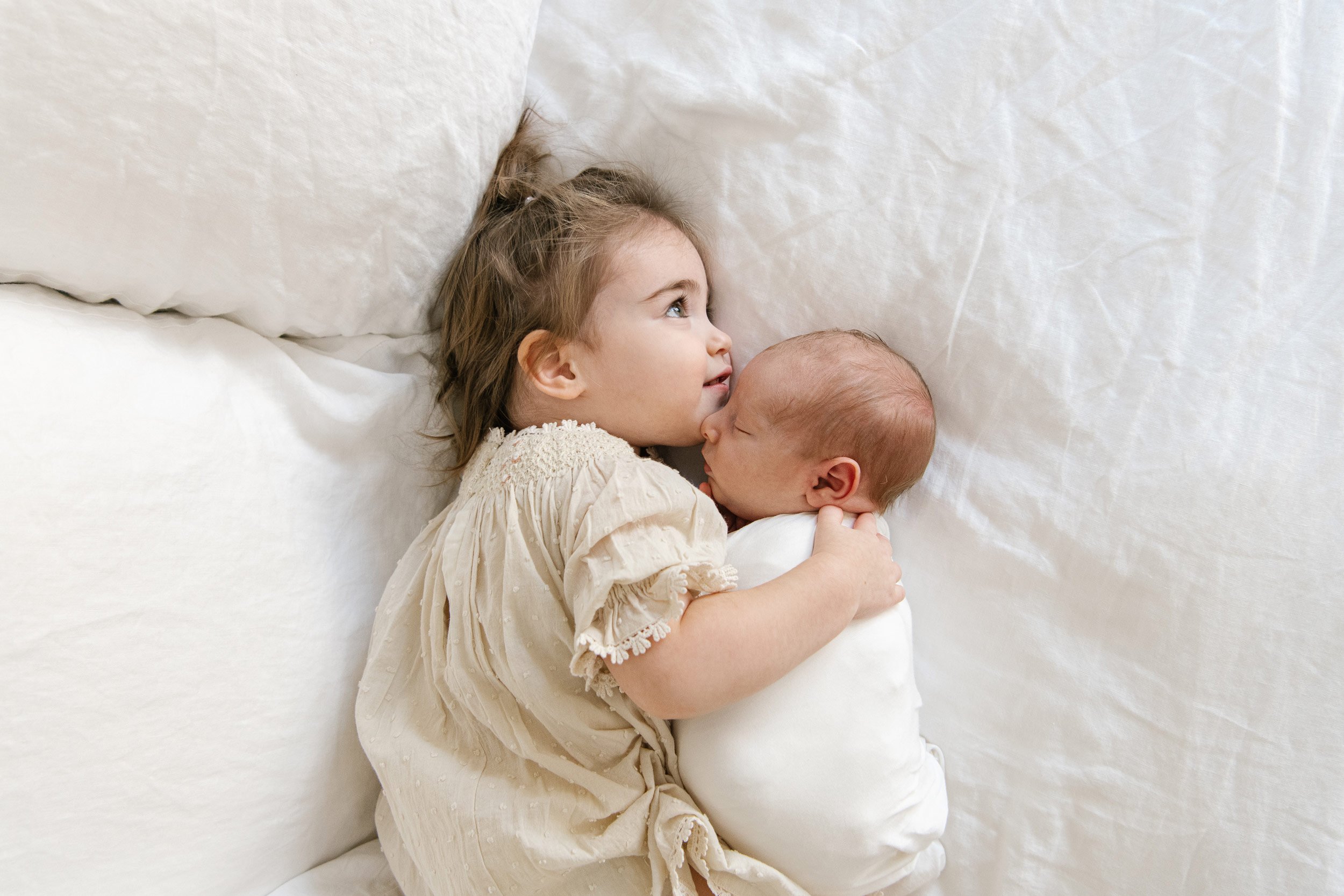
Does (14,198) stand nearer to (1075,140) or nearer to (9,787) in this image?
(9,787)

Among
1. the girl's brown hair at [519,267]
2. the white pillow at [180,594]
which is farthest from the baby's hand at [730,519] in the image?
the white pillow at [180,594]

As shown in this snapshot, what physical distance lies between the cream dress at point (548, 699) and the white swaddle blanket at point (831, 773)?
0.03 m

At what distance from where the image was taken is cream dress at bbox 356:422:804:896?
797 millimetres

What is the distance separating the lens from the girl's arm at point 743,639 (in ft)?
2.52

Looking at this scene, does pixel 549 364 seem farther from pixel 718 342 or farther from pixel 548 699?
pixel 548 699

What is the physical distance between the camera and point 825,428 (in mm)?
902

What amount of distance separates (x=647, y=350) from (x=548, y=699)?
0.38 m

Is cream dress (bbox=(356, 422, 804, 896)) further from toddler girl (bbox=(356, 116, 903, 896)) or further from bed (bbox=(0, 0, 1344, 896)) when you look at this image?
bed (bbox=(0, 0, 1344, 896))

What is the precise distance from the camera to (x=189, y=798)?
841 mm

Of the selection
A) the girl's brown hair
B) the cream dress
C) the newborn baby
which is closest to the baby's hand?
the newborn baby

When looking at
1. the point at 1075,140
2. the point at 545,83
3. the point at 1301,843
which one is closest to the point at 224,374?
the point at 545,83

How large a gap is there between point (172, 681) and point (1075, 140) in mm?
1071

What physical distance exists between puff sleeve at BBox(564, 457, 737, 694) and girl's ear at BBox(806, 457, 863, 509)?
0.48ft

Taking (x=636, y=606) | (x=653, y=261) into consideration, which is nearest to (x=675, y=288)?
(x=653, y=261)
